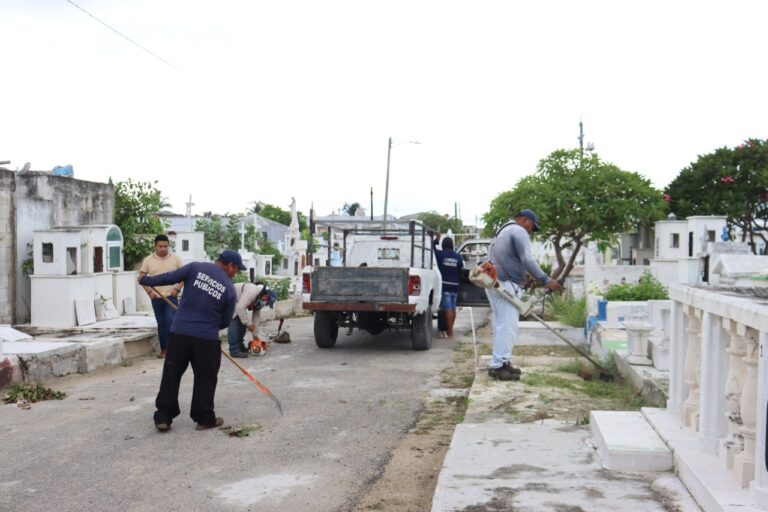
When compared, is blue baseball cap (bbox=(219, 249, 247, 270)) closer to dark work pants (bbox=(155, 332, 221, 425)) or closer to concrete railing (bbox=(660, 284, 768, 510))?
dark work pants (bbox=(155, 332, 221, 425))

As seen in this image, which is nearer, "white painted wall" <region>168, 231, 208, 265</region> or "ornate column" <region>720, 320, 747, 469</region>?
"ornate column" <region>720, 320, 747, 469</region>

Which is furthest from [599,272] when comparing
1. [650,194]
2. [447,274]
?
[447,274]

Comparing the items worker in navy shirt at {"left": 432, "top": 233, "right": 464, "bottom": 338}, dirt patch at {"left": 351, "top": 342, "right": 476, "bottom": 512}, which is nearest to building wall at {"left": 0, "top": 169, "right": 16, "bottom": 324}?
worker in navy shirt at {"left": 432, "top": 233, "right": 464, "bottom": 338}

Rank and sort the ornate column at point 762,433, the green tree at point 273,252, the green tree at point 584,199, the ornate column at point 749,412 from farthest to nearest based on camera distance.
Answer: the green tree at point 273,252 → the green tree at point 584,199 → the ornate column at point 749,412 → the ornate column at point 762,433

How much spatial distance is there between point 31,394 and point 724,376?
6.58 metres

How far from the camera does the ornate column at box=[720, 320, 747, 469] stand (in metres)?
3.53

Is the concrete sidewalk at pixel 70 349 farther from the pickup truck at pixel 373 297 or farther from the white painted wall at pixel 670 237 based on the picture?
the white painted wall at pixel 670 237

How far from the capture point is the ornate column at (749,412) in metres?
3.31

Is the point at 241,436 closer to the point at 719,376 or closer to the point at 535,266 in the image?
the point at 535,266

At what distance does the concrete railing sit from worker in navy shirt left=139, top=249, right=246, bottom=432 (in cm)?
361

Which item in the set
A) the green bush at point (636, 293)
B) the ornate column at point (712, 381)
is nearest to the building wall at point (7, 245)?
the green bush at point (636, 293)

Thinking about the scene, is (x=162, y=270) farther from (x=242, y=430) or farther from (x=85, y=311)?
(x=242, y=430)

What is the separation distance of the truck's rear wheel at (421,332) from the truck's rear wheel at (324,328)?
1.25 metres

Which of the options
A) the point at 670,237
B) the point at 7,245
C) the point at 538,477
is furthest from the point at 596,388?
the point at 670,237
